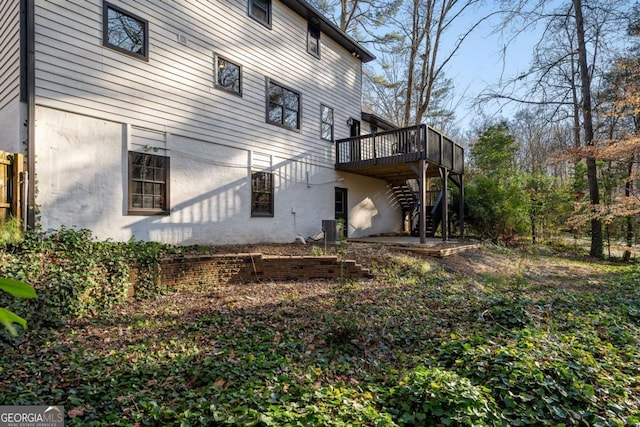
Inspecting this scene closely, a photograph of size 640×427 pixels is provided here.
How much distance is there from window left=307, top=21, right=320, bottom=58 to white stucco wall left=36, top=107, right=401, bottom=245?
13.3ft

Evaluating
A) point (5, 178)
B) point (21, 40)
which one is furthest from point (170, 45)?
point (5, 178)

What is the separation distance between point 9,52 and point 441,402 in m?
8.57

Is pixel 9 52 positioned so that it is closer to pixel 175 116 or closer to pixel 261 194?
pixel 175 116

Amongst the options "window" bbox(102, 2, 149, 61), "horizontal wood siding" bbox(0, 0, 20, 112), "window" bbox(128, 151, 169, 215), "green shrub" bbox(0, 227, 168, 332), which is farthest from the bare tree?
"horizontal wood siding" bbox(0, 0, 20, 112)

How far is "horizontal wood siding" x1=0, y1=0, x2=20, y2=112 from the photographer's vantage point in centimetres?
561

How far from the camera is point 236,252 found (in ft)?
23.4

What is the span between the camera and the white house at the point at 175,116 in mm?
5676

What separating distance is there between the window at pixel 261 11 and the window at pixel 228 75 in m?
1.72

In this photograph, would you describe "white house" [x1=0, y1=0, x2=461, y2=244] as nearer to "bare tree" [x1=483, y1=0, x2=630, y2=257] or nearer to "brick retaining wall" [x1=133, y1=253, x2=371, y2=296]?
"brick retaining wall" [x1=133, y1=253, x2=371, y2=296]

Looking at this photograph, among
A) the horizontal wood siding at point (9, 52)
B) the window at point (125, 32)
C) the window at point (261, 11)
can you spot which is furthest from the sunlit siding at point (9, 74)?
the window at point (261, 11)

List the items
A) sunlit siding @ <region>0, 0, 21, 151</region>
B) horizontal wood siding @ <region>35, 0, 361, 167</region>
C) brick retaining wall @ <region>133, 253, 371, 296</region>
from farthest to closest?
1. brick retaining wall @ <region>133, 253, 371, 296</region>
2. horizontal wood siding @ <region>35, 0, 361, 167</region>
3. sunlit siding @ <region>0, 0, 21, 151</region>

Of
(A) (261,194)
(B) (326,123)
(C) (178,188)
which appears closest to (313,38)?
(B) (326,123)

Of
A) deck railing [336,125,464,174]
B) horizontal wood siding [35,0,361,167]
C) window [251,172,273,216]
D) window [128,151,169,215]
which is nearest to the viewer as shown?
horizontal wood siding [35,0,361,167]

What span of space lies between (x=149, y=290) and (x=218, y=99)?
5.09 metres
